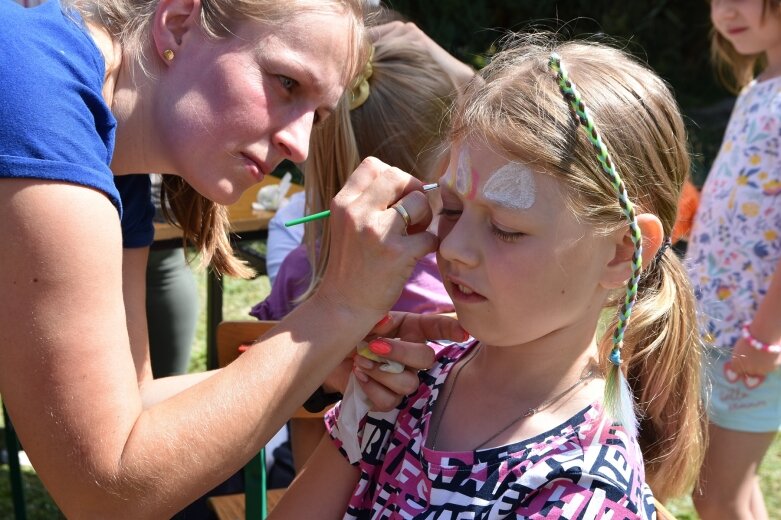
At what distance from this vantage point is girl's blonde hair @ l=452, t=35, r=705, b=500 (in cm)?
118

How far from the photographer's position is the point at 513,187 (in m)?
1.18

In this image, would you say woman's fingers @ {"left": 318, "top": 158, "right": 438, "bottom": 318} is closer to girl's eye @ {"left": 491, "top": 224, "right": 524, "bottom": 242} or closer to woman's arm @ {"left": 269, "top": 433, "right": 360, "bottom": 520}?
girl's eye @ {"left": 491, "top": 224, "right": 524, "bottom": 242}

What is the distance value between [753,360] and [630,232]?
114 cm

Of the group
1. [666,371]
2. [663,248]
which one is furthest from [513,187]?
[666,371]

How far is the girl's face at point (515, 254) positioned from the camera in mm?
1179

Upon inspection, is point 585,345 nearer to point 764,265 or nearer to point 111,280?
point 111,280

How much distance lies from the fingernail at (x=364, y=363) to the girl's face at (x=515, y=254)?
184 mm

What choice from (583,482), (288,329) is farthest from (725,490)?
(288,329)

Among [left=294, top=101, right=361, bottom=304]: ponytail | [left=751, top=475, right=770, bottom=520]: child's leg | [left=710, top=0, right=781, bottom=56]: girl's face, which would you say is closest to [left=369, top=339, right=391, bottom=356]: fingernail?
[left=294, top=101, right=361, bottom=304]: ponytail

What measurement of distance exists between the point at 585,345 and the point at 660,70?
755 cm

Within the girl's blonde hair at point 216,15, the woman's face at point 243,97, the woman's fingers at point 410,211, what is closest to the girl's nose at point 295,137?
the woman's face at point 243,97

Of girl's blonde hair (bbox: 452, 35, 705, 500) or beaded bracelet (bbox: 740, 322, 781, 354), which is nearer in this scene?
girl's blonde hair (bbox: 452, 35, 705, 500)

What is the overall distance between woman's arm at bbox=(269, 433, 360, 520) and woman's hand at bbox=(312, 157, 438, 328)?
0.28 meters

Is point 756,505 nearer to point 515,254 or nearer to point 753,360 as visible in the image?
point 753,360
